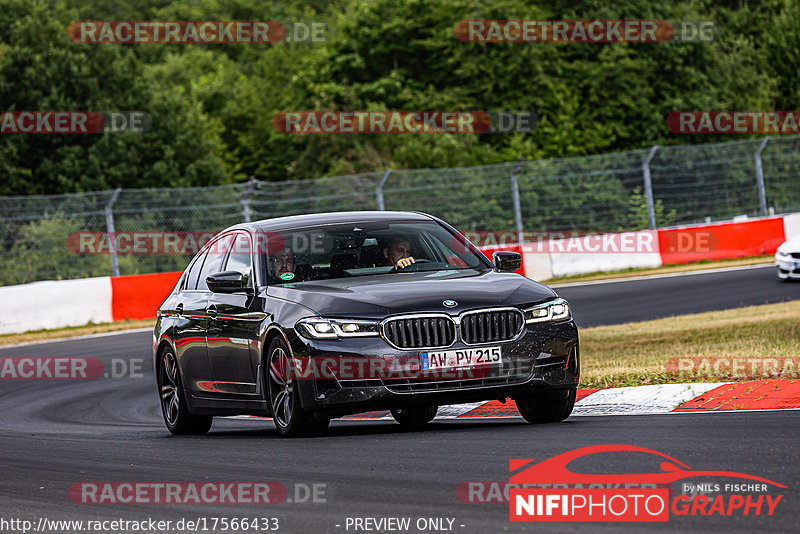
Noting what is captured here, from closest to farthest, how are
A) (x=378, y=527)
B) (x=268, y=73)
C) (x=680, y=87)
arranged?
(x=378, y=527) < (x=680, y=87) < (x=268, y=73)

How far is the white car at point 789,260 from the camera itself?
22.2 metres

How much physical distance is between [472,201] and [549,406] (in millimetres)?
18480

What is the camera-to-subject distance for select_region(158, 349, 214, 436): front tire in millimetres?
10195

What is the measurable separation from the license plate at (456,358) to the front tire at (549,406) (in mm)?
523

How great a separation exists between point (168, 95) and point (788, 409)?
136 feet

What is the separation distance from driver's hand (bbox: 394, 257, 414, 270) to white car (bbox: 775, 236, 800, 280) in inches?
568

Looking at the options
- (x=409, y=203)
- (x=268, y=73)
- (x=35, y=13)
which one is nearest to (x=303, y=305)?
A: (x=409, y=203)

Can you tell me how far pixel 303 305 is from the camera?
327 inches

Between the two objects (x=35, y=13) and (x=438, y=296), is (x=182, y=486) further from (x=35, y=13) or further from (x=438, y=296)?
(x=35, y=13)

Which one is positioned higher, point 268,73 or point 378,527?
point 268,73
